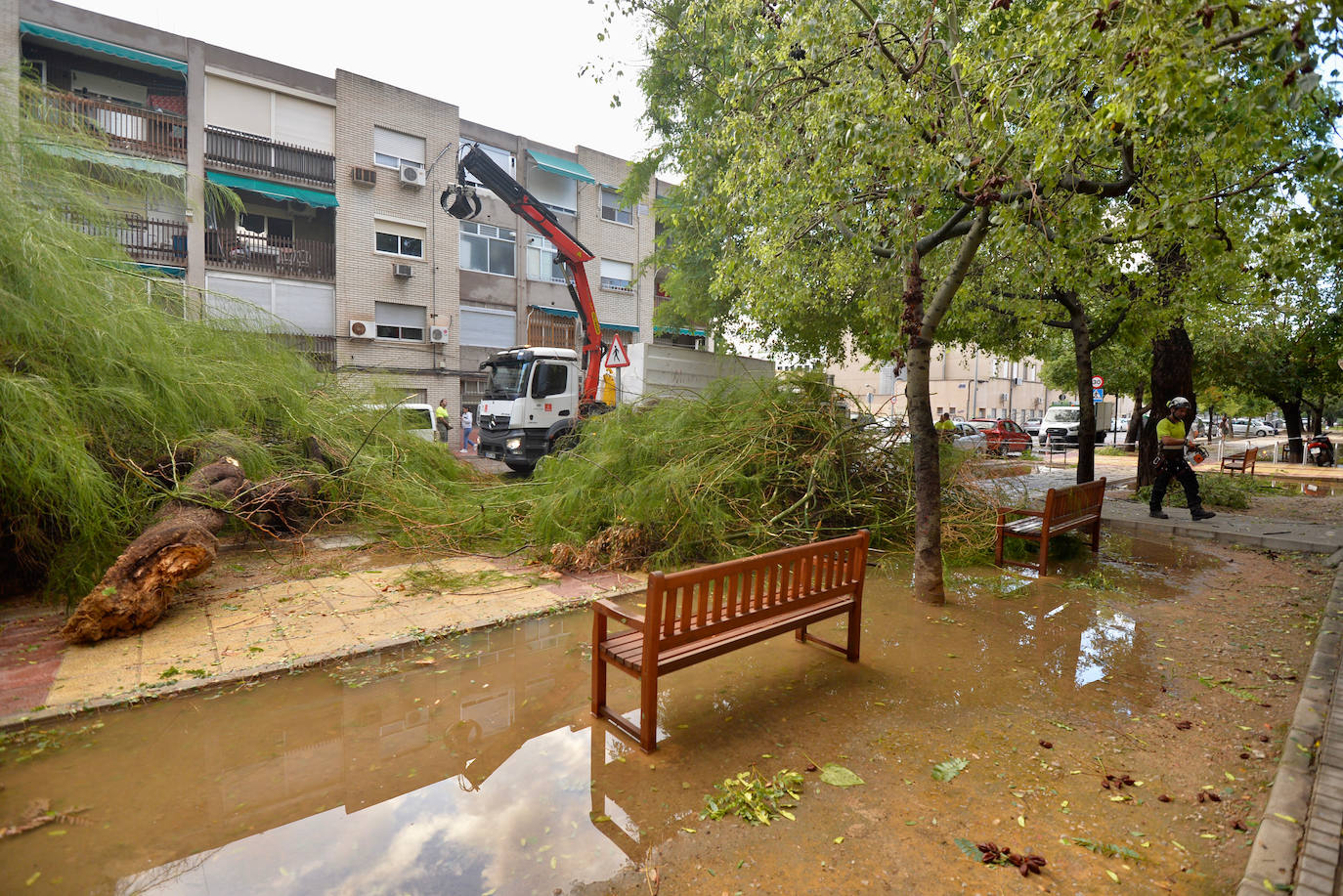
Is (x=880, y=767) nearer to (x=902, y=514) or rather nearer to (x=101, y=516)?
(x=902, y=514)

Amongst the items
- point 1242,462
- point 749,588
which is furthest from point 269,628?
point 1242,462

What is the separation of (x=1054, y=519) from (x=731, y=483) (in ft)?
11.3

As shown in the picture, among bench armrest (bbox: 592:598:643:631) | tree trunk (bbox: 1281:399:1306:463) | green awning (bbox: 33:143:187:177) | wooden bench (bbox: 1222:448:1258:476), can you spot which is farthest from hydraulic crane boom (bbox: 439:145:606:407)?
tree trunk (bbox: 1281:399:1306:463)

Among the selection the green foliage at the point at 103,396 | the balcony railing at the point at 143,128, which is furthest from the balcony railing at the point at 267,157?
the green foliage at the point at 103,396

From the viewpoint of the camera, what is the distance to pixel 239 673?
13.5 ft

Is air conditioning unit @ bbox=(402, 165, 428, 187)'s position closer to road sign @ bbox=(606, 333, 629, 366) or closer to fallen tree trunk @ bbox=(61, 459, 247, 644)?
road sign @ bbox=(606, 333, 629, 366)

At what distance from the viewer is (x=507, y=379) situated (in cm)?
1358

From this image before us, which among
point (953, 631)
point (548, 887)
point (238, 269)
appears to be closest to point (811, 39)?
point (953, 631)

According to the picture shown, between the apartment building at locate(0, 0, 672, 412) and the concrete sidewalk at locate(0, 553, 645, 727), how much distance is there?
35.4 ft

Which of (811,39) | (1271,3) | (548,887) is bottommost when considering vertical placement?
(548,887)

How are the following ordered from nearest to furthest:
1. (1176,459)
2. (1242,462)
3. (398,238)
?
(1176,459) → (1242,462) → (398,238)

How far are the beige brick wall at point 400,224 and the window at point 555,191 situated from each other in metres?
3.15

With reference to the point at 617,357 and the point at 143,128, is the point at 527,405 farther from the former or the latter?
the point at 143,128

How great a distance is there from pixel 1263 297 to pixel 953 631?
A: 198 inches
